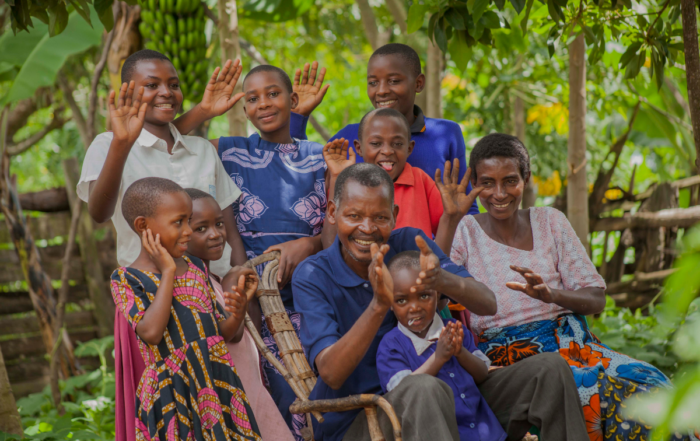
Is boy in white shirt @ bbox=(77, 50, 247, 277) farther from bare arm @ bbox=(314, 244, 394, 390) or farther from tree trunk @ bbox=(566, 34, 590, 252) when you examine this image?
tree trunk @ bbox=(566, 34, 590, 252)

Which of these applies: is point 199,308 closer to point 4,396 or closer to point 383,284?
point 383,284

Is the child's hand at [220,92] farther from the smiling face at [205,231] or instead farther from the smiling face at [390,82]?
the smiling face at [390,82]

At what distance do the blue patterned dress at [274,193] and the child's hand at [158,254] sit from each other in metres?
0.74

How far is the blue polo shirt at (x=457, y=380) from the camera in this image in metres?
2.23

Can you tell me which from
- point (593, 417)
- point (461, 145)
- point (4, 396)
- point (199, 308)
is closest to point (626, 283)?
point (461, 145)

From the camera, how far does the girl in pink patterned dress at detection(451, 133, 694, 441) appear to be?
263cm

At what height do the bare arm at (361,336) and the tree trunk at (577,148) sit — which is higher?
the tree trunk at (577,148)

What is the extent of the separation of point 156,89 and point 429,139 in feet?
4.87

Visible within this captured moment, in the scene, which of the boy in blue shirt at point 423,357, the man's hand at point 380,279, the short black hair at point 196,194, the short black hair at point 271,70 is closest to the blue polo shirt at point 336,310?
the boy in blue shirt at point 423,357

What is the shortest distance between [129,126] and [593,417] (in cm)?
213

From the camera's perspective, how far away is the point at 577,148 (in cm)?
438

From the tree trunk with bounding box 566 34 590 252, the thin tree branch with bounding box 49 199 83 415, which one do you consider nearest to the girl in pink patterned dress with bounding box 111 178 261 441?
the thin tree branch with bounding box 49 199 83 415

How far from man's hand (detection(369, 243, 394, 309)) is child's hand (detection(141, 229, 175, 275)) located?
735 millimetres

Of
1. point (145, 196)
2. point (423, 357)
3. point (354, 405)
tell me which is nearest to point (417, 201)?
point (423, 357)
